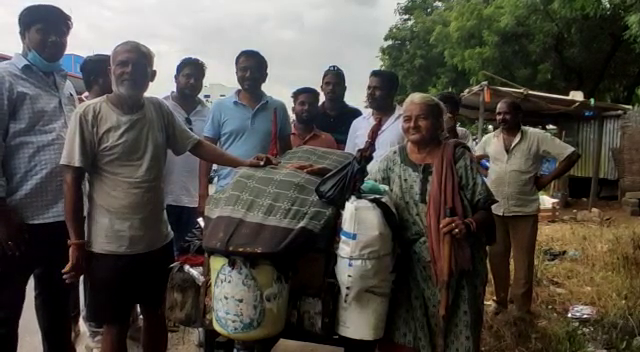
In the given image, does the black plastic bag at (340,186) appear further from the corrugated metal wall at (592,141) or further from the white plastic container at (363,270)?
the corrugated metal wall at (592,141)

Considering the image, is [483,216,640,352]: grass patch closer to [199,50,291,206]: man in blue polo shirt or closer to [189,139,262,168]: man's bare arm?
[199,50,291,206]: man in blue polo shirt

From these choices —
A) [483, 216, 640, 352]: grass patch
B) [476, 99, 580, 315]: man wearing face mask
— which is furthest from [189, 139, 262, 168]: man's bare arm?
[476, 99, 580, 315]: man wearing face mask

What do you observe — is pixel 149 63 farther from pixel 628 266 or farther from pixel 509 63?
pixel 509 63

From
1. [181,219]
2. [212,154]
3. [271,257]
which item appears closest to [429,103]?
[271,257]

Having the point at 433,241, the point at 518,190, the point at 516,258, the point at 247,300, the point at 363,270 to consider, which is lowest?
the point at 516,258

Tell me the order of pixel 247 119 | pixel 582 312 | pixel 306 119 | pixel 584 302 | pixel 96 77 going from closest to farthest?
pixel 96 77, pixel 247 119, pixel 306 119, pixel 582 312, pixel 584 302

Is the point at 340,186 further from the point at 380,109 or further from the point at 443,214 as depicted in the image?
the point at 380,109

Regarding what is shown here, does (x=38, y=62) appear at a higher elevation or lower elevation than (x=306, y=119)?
higher

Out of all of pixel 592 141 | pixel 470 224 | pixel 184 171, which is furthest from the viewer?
pixel 592 141

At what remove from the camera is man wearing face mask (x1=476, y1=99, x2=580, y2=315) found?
4562 millimetres

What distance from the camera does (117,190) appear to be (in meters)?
2.63

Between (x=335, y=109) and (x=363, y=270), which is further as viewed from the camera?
(x=335, y=109)

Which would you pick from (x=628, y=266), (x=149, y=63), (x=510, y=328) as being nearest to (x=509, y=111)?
(x=510, y=328)

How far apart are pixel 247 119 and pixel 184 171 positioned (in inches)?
29.2
